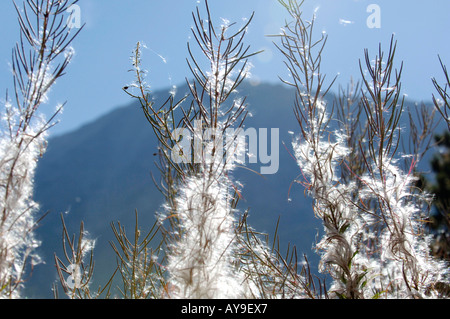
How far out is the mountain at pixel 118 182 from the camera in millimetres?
48219

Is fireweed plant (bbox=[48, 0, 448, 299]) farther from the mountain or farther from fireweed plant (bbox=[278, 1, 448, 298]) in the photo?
the mountain

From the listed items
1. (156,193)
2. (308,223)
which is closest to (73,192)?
(156,193)

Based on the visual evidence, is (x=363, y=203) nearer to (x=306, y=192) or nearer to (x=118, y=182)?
(x=306, y=192)

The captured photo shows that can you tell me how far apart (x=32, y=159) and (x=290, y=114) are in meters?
63.8

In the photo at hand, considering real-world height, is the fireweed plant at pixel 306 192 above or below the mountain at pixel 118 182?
above

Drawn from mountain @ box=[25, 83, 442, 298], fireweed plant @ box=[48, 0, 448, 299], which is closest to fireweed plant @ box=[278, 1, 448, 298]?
fireweed plant @ box=[48, 0, 448, 299]

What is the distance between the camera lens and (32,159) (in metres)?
1.50

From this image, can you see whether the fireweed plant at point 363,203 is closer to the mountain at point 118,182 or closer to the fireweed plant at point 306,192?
the fireweed plant at point 306,192

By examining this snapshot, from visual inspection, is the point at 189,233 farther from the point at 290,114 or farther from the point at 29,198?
the point at 290,114

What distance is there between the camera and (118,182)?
65.1 metres

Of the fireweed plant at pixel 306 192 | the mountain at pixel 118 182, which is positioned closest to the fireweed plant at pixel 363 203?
the fireweed plant at pixel 306 192

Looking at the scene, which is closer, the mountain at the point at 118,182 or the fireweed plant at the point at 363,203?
the fireweed plant at the point at 363,203
